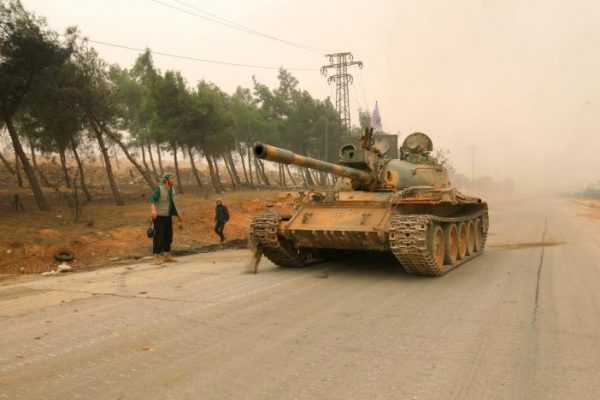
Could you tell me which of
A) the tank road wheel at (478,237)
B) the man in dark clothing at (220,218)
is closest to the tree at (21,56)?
the man in dark clothing at (220,218)

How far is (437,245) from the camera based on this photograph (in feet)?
28.9

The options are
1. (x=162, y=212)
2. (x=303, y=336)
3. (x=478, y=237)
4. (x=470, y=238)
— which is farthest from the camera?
(x=478, y=237)

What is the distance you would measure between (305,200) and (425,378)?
6.34 m

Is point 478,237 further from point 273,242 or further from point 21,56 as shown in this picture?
point 21,56

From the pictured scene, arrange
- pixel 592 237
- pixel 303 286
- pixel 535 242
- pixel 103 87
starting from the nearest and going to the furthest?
1. pixel 303 286
2. pixel 535 242
3. pixel 592 237
4. pixel 103 87

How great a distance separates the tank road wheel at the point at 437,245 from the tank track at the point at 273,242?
8.14 feet

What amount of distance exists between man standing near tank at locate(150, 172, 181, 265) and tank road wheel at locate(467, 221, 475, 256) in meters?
6.03

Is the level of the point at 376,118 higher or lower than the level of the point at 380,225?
higher

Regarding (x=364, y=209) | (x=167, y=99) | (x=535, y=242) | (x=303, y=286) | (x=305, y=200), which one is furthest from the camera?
(x=167, y=99)

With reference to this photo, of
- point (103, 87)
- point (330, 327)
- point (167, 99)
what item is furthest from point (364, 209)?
point (167, 99)

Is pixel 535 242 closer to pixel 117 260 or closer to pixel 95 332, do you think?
pixel 117 260

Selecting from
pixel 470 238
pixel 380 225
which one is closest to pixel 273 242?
pixel 380 225

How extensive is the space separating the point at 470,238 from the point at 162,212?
6413mm

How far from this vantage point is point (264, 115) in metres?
44.0
